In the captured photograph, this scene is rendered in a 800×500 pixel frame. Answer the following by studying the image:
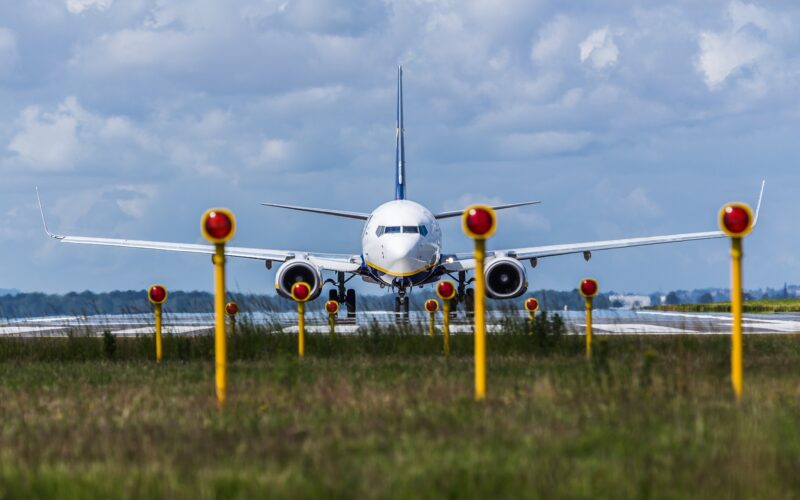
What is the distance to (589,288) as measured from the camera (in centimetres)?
1639

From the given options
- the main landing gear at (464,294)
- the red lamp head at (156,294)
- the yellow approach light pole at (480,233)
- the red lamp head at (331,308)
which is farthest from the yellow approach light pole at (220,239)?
the main landing gear at (464,294)

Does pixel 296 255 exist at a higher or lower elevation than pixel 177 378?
higher

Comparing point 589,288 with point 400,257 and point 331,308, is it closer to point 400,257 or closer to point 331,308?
point 331,308

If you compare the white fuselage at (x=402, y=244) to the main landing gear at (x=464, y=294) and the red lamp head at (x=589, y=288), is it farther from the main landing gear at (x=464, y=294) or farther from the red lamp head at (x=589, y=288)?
the red lamp head at (x=589, y=288)

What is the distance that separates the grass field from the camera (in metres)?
5.65

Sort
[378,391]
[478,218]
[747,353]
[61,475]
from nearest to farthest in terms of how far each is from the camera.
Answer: [61,475], [478,218], [378,391], [747,353]

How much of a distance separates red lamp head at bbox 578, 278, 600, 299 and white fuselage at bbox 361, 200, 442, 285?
15.7 meters

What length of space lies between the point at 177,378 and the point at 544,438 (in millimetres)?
6220

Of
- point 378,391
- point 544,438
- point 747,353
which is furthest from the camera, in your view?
point 747,353

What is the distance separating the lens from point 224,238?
9.63m

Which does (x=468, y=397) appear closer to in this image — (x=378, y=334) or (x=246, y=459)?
(x=246, y=459)

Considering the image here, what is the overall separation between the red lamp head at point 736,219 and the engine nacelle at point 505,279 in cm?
2120

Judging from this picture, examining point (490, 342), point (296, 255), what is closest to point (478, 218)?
point (490, 342)

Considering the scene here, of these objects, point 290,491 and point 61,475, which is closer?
point 290,491
